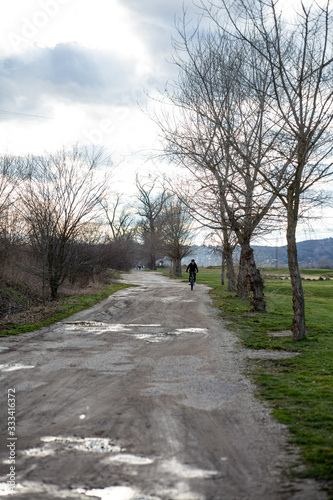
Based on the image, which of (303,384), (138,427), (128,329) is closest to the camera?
(138,427)

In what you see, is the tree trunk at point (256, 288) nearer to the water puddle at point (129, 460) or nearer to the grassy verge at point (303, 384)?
the grassy verge at point (303, 384)

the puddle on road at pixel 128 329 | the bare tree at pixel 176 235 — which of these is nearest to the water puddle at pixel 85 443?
the puddle on road at pixel 128 329

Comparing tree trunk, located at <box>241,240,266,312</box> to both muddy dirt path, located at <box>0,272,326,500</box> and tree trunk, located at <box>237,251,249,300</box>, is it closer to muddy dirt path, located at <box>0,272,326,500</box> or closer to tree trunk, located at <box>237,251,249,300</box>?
tree trunk, located at <box>237,251,249,300</box>

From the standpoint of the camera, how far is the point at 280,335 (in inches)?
429

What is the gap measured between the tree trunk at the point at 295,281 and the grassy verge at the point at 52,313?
21.8 feet

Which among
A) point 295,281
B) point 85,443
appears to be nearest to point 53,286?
point 295,281

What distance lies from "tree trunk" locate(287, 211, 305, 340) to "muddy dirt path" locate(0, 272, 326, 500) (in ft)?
6.03

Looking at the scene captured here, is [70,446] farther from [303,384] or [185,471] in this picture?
[303,384]

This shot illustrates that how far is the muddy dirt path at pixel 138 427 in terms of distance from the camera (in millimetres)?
3258

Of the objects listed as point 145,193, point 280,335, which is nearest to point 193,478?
point 280,335

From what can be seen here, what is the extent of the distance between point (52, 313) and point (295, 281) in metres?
7.72

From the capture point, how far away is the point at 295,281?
9.91 meters

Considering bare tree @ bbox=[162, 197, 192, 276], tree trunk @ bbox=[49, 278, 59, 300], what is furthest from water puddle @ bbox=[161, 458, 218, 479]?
bare tree @ bbox=[162, 197, 192, 276]

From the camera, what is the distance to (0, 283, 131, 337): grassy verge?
10727 millimetres
